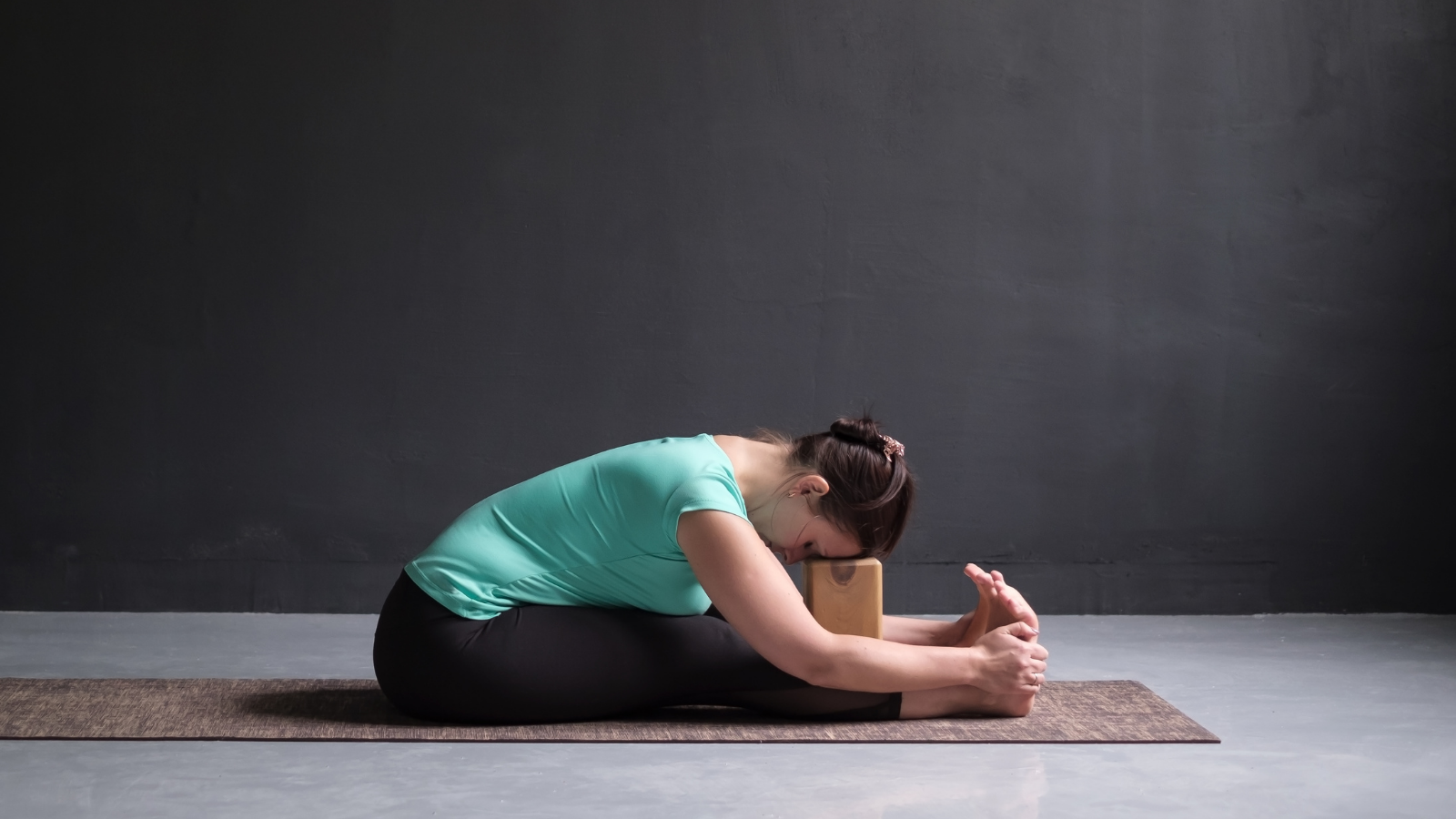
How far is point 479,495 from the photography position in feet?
12.0

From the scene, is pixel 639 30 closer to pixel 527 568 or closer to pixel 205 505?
pixel 205 505

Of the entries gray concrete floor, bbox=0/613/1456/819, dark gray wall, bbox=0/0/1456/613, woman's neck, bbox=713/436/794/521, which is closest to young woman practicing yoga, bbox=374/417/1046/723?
woman's neck, bbox=713/436/794/521

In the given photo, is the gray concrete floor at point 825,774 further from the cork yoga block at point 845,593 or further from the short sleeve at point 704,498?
the short sleeve at point 704,498

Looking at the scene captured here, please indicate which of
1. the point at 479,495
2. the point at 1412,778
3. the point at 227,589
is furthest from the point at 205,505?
the point at 1412,778

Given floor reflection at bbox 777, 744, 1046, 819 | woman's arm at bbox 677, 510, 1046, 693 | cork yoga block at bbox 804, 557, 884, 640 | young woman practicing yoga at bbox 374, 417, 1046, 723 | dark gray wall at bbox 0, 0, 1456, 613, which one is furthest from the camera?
dark gray wall at bbox 0, 0, 1456, 613

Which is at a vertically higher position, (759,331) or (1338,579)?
(759,331)

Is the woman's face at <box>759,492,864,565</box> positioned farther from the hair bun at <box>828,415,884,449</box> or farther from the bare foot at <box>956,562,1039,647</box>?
the bare foot at <box>956,562,1039,647</box>

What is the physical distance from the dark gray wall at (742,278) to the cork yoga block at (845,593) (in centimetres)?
155

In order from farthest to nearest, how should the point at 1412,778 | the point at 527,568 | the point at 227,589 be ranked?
1. the point at 227,589
2. the point at 527,568
3. the point at 1412,778

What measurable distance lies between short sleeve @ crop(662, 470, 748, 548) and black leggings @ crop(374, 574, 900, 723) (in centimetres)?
22

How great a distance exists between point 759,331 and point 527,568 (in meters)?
1.71

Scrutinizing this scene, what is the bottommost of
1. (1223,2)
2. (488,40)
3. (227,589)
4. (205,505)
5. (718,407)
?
(227,589)

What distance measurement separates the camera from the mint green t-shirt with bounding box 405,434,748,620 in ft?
6.70

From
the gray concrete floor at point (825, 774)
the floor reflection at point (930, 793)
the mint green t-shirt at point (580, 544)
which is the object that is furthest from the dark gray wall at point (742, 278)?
the floor reflection at point (930, 793)
